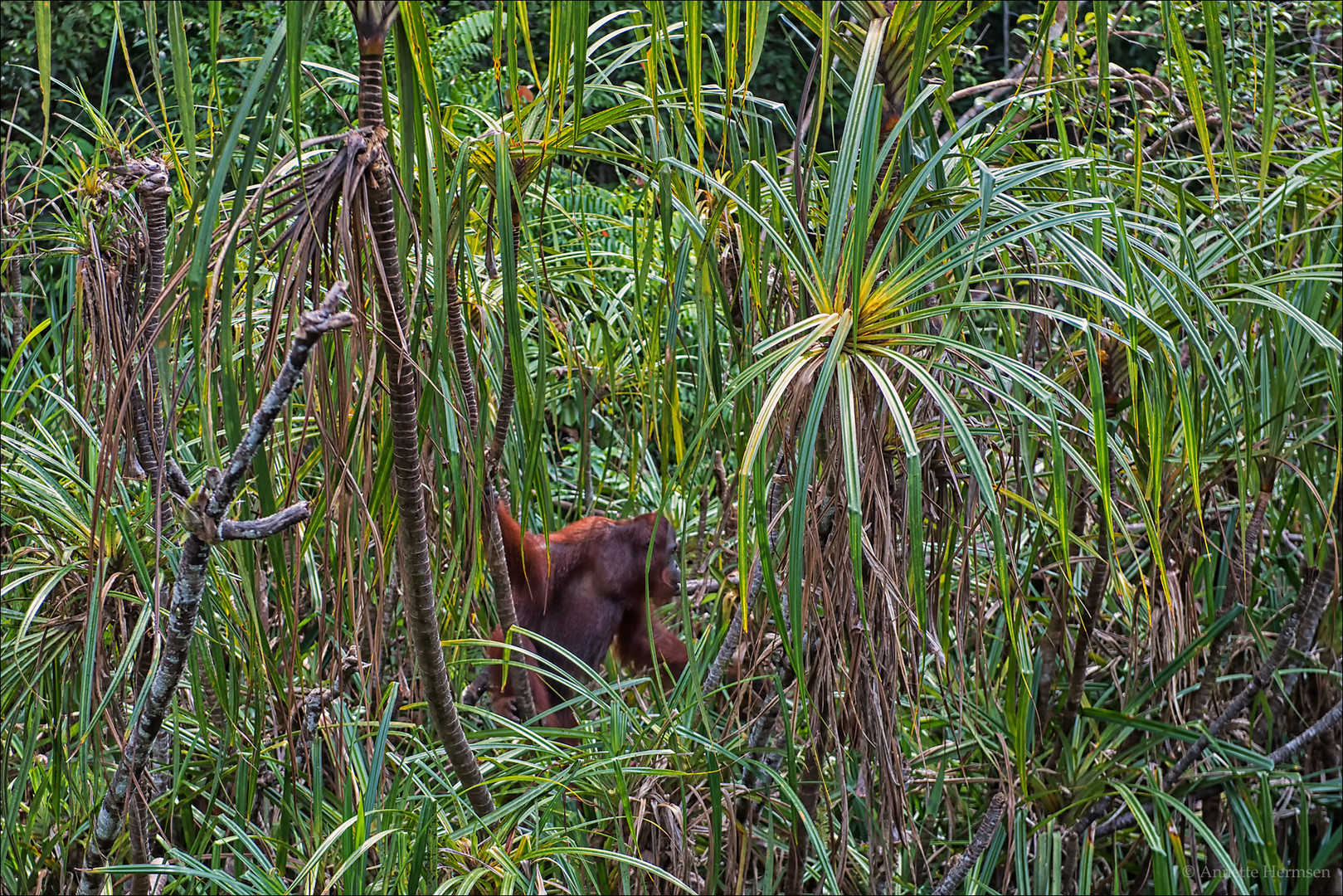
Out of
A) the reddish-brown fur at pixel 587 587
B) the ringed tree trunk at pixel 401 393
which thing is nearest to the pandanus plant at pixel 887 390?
the ringed tree trunk at pixel 401 393

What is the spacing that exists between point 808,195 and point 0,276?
1691mm

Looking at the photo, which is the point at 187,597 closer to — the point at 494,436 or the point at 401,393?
the point at 401,393

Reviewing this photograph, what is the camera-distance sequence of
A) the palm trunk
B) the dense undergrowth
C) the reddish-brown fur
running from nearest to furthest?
the dense undergrowth < the palm trunk < the reddish-brown fur

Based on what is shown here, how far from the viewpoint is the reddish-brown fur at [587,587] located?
1751 millimetres

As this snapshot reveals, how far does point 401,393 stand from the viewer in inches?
34.9

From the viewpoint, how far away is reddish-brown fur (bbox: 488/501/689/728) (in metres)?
1.75

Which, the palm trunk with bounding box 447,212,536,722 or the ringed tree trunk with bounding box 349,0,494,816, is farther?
the palm trunk with bounding box 447,212,536,722

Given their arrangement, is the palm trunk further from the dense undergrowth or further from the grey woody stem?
the grey woody stem

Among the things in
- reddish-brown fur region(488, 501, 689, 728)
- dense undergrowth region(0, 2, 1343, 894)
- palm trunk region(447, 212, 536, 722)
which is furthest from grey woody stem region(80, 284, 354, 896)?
reddish-brown fur region(488, 501, 689, 728)

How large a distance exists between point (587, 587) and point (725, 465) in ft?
1.05

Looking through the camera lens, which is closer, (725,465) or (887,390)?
(887,390)

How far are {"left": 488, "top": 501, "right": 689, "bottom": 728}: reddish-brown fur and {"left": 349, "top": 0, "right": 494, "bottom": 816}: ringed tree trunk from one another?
59 cm

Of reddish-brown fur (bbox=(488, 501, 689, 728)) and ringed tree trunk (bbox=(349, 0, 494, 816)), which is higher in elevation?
ringed tree trunk (bbox=(349, 0, 494, 816))

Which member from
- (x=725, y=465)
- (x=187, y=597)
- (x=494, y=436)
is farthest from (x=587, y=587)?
(x=187, y=597)
